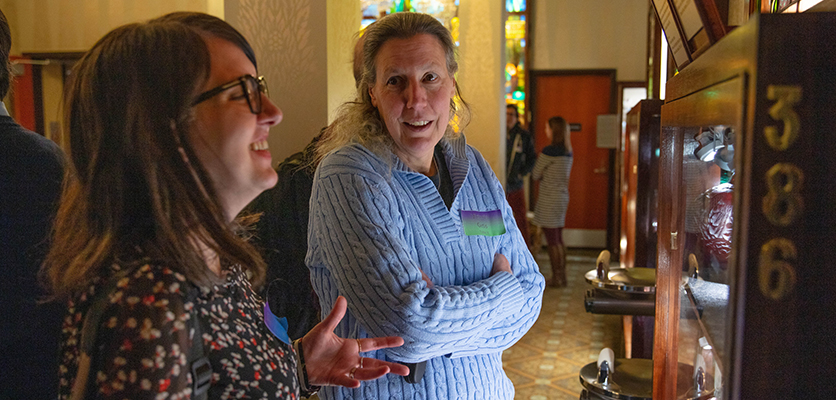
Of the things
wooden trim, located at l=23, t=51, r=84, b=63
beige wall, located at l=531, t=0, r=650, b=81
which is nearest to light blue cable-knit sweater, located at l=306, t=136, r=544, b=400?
wooden trim, located at l=23, t=51, r=84, b=63

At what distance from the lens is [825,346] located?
1.68ft

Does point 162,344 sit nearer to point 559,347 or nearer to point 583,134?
point 559,347

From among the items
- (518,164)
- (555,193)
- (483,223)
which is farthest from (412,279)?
(518,164)

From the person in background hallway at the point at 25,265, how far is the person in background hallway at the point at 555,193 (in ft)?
17.0

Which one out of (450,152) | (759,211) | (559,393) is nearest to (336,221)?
(450,152)

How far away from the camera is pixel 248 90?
2.93 ft

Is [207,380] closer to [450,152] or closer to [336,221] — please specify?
[336,221]

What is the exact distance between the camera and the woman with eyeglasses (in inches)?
29.2

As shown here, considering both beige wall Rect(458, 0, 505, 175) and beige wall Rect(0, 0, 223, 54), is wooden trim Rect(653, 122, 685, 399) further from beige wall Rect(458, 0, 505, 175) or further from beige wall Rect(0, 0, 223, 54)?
beige wall Rect(0, 0, 223, 54)

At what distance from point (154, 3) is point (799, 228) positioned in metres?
6.57

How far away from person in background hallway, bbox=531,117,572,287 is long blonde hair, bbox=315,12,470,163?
4.77m

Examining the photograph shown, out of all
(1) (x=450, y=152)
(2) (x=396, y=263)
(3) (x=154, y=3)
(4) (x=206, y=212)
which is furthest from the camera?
(3) (x=154, y=3)

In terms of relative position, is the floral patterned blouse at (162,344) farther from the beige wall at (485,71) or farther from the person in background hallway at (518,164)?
the person in background hallway at (518,164)

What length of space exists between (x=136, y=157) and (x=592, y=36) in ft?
26.0
